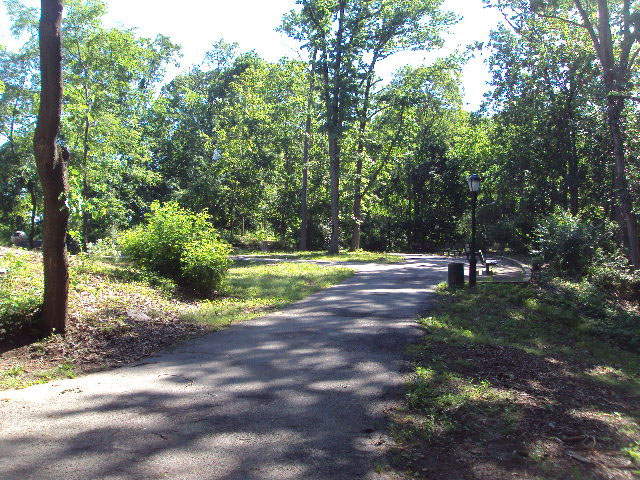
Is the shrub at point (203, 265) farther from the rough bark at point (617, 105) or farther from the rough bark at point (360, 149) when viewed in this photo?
the rough bark at point (360, 149)

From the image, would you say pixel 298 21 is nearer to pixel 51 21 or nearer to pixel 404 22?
pixel 404 22

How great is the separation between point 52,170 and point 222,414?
14.0 feet

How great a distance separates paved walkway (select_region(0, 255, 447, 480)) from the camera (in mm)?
3633

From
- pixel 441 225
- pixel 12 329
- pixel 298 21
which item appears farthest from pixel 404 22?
pixel 12 329

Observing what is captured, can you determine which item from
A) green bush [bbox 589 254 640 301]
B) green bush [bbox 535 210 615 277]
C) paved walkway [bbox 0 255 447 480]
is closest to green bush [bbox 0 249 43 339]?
paved walkway [bbox 0 255 447 480]

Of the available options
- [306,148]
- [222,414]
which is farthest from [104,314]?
[306,148]

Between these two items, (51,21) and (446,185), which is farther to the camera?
(446,185)

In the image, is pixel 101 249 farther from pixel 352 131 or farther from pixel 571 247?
pixel 352 131

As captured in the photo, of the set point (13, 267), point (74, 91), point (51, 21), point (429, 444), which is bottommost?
point (429, 444)

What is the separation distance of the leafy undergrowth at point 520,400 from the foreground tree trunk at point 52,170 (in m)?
4.87

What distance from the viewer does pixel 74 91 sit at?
569 inches

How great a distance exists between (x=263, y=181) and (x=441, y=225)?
14514 mm

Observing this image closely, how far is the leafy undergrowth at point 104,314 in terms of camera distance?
6367 mm

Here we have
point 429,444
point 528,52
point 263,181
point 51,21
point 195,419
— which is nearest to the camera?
point 429,444
